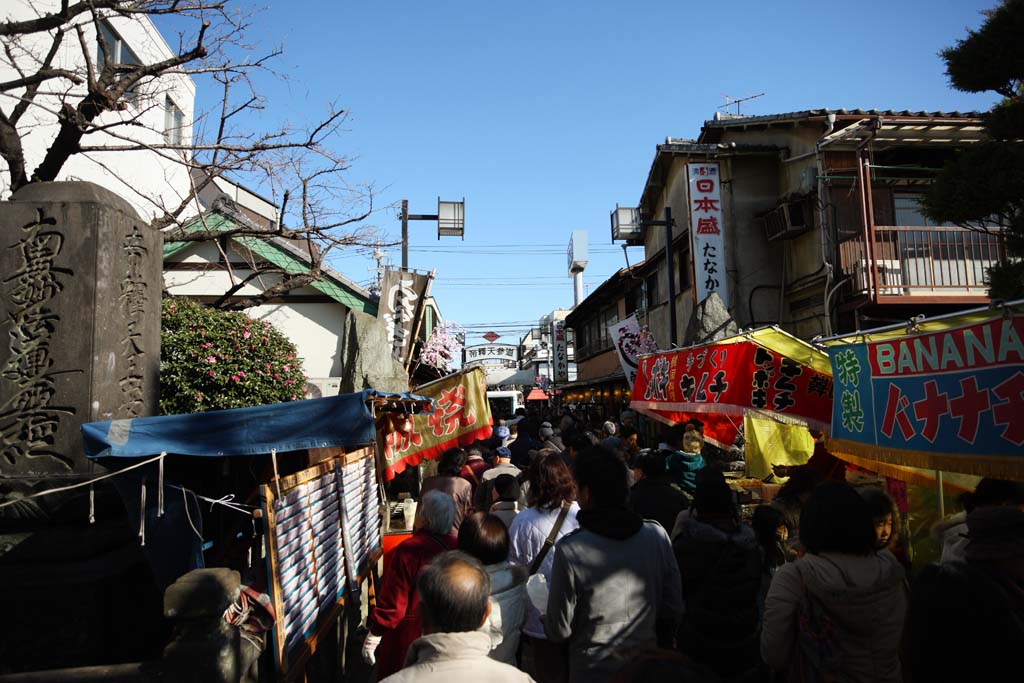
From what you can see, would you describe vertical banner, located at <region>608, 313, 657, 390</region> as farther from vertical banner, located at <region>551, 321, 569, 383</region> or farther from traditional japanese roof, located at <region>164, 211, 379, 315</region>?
vertical banner, located at <region>551, 321, 569, 383</region>

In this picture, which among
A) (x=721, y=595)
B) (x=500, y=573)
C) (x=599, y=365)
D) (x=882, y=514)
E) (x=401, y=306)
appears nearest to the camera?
(x=721, y=595)

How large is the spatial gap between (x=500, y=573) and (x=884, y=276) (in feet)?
41.4

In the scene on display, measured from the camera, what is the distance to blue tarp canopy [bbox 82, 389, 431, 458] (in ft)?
14.4

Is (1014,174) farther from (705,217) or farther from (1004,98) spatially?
(705,217)

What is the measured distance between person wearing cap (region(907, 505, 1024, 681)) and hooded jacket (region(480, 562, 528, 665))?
199 centimetres

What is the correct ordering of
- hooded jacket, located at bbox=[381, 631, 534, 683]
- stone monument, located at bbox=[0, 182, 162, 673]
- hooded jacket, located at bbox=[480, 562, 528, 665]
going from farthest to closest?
stone monument, located at bbox=[0, 182, 162, 673] → hooded jacket, located at bbox=[480, 562, 528, 665] → hooded jacket, located at bbox=[381, 631, 534, 683]

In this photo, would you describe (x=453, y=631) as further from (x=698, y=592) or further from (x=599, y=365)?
(x=599, y=365)

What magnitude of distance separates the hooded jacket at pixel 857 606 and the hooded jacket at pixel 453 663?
1.48 m

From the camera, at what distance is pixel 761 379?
7.46 m

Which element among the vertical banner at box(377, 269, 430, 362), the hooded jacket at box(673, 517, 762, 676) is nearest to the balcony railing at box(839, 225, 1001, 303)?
the vertical banner at box(377, 269, 430, 362)

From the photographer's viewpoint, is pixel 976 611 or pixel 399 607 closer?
pixel 976 611

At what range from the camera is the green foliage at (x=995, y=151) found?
6.15 m

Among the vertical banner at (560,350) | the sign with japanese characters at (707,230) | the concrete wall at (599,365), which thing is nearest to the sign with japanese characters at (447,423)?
→ the sign with japanese characters at (707,230)

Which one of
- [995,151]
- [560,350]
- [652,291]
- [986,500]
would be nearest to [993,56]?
[995,151]
